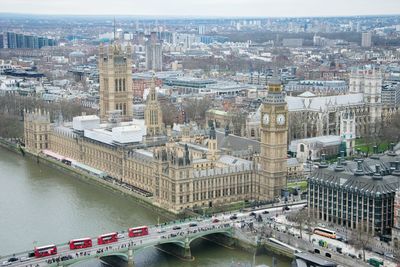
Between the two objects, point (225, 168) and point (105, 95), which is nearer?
point (225, 168)

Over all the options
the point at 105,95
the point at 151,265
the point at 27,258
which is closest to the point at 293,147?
the point at 105,95

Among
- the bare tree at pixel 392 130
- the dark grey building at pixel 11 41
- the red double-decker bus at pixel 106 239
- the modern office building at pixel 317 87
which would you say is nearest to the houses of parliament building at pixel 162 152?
the red double-decker bus at pixel 106 239

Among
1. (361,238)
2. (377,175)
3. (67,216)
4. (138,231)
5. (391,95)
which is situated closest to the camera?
(361,238)

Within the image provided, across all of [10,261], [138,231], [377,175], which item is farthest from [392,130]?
[10,261]

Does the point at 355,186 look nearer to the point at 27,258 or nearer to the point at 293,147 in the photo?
the point at 27,258

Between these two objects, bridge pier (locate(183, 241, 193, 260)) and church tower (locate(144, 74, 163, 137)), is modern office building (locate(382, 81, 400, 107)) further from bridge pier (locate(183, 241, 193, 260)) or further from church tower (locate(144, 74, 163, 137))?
bridge pier (locate(183, 241, 193, 260))

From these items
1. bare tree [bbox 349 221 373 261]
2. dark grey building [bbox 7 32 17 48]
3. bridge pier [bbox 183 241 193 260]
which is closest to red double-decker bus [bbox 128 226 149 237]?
bridge pier [bbox 183 241 193 260]

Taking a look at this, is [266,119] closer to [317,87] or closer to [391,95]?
[391,95]

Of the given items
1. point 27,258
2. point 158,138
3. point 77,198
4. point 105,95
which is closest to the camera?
point 27,258
